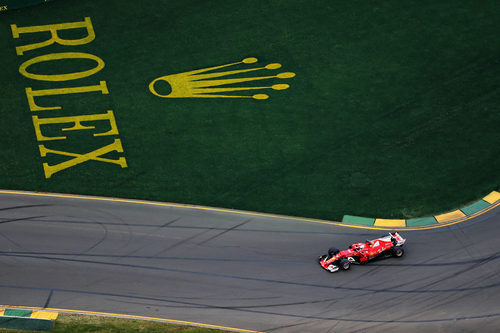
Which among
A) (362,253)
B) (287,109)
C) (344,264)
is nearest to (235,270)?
(344,264)

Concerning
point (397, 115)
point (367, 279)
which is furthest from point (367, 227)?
point (397, 115)

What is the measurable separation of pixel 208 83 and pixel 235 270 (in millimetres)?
12986

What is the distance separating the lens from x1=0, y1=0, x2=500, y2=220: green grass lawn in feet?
127

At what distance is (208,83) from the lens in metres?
44.4

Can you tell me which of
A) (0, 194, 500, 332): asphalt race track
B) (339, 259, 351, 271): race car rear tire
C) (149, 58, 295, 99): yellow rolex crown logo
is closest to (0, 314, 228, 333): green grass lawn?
(0, 194, 500, 332): asphalt race track

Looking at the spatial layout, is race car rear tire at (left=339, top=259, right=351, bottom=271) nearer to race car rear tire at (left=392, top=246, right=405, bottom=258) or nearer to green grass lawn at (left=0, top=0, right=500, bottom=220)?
race car rear tire at (left=392, top=246, right=405, bottom=258)

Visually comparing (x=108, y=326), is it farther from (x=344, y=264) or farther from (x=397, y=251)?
(x=397, y=251)

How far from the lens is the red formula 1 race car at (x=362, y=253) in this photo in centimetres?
3469

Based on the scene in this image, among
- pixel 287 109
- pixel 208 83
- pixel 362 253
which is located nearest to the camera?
pixel 362 253

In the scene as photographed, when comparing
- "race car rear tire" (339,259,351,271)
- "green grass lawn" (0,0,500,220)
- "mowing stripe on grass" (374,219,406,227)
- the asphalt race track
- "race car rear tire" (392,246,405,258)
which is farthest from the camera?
"green grass lawn" (0,0,500,220)

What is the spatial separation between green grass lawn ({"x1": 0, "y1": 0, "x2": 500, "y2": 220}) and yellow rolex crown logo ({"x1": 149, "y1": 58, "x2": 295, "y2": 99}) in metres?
0.37

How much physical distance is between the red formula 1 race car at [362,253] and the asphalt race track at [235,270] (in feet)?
1.15

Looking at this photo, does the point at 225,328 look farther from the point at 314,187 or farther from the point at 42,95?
the point at 42,95

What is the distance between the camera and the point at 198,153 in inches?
1591
